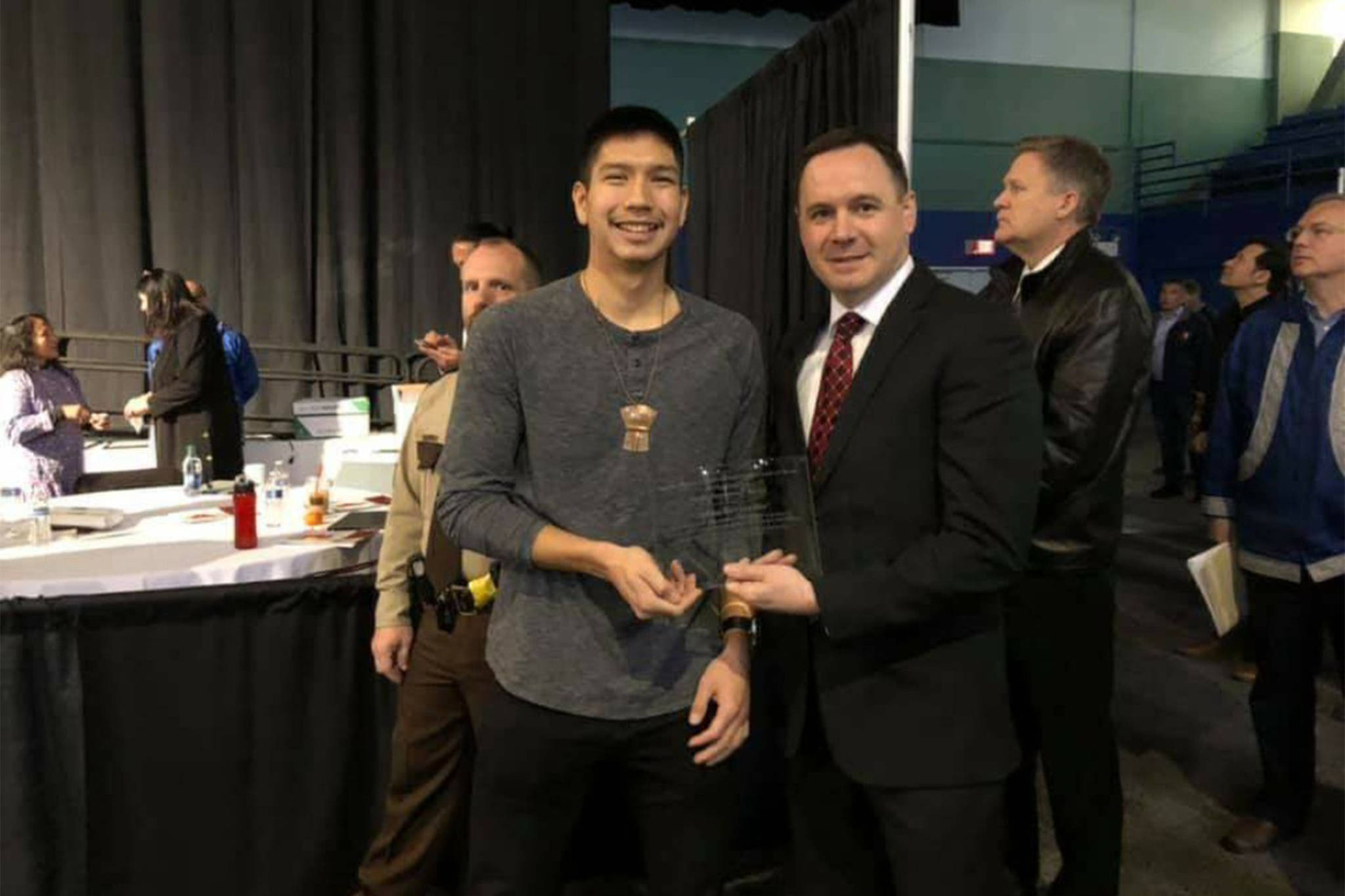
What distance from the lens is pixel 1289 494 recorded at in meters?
2.50

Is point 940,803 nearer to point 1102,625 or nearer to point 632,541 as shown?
point 632,541

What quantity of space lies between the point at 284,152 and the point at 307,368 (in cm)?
136

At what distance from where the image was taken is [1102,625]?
83.0 inches

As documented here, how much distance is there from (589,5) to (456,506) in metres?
6.67

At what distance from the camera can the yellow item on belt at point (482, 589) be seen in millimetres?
1814

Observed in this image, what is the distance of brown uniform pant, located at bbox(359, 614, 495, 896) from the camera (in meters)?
1.94

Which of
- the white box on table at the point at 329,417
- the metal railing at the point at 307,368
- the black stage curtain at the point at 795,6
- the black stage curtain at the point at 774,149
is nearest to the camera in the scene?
the black stage curtain at the point at 774,149

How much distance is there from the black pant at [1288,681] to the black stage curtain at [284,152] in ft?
17.8

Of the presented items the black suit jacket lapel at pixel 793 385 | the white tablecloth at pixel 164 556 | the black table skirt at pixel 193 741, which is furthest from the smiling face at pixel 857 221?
the white tablecloth at pixel 164 556

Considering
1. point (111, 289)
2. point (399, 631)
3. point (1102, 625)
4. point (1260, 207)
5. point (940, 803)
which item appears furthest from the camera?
point (1260, 207)

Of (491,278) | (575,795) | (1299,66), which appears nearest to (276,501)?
(491,278)

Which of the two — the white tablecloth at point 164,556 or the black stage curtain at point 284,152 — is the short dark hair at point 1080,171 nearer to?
the white tablecloth at point 164,556

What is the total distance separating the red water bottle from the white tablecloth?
28mm

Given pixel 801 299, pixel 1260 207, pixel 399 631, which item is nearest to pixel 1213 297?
pixel 1260 207
